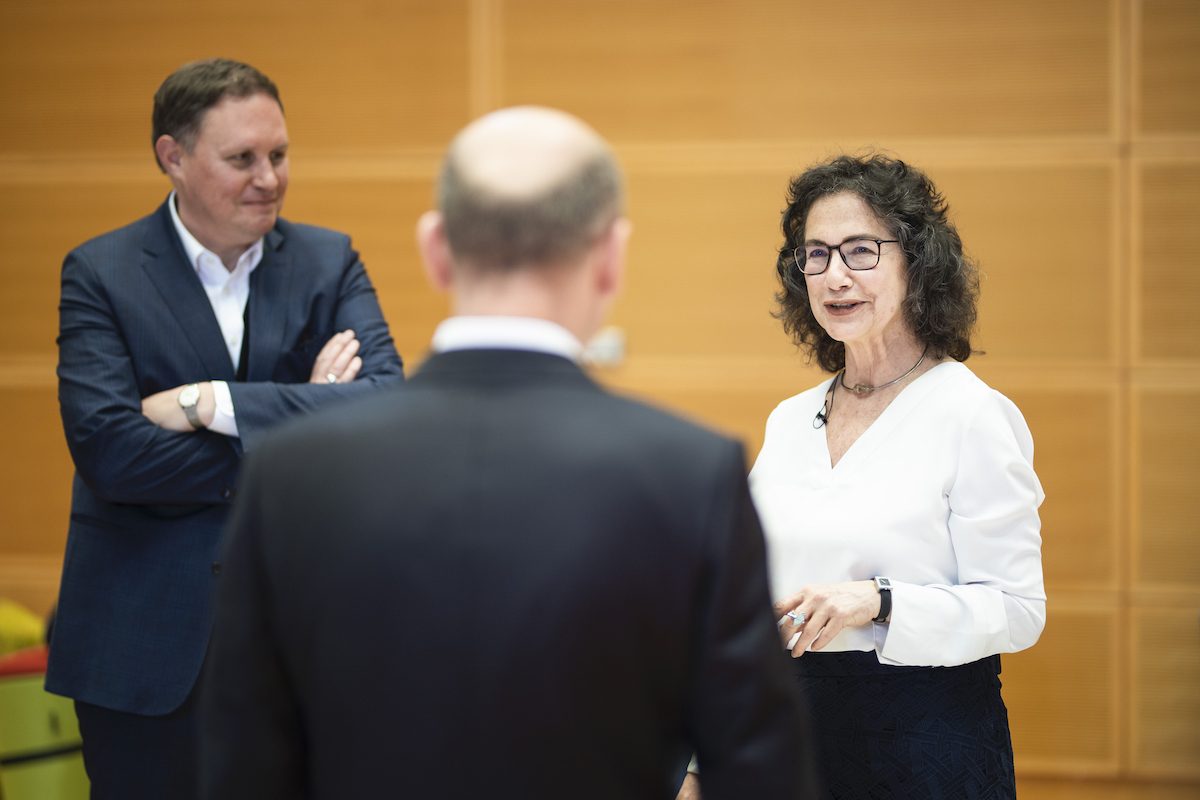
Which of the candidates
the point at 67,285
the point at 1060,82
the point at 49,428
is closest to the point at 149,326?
the point at 67,285

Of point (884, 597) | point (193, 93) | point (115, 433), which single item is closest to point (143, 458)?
point (115, 433)

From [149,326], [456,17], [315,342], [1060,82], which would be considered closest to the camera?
[149,326]

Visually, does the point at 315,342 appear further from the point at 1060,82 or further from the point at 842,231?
the point at 1060,82

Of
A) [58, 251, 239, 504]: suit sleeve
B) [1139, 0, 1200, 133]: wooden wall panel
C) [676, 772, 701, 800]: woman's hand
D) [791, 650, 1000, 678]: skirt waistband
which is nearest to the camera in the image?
[676, 772, 701, 800]: woman's hand

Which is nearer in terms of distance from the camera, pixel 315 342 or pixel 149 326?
pixel 149 326

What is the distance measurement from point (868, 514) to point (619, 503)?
107 cm

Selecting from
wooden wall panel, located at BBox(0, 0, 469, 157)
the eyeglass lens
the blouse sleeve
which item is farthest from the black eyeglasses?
wooden wall panel, located at BBox(0, 0, 469, 157)

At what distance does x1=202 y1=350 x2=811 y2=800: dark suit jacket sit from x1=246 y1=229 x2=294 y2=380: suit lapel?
4.04 feet

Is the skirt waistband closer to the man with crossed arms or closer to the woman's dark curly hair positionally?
the woman's dark curly hair

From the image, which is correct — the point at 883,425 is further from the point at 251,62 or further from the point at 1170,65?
the point at 251,62

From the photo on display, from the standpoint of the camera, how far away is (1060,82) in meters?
3.63

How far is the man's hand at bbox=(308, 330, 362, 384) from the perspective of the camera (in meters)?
2.12

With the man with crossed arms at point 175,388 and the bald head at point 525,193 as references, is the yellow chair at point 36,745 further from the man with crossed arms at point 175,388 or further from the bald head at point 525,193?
the bald head at point 525,193

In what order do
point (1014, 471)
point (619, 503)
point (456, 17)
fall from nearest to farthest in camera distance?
point (619, 503) < point (1014, 471) < point (456, 17)
